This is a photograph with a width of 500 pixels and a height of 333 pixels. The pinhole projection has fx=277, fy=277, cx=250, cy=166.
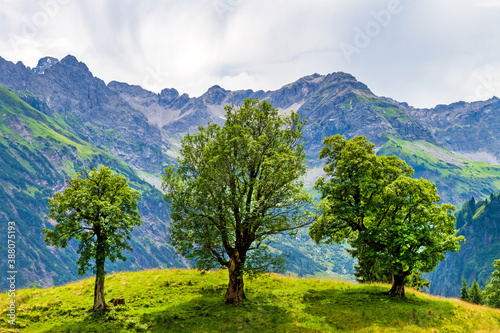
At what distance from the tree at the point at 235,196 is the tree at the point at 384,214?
4731 millimetres

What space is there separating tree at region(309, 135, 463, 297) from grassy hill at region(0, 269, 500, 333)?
4.32 meters

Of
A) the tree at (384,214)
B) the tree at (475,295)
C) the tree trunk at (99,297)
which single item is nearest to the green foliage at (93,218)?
the tree trunk at (99,297)

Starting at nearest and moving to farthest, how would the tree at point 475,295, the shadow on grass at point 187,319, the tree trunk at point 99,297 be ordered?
the shadow on grass at point 187,319
the tree trunk at point 99,297
the tree at point 475,295

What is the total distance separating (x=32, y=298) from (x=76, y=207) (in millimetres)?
11808

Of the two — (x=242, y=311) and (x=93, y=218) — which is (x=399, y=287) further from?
(x=93, y=218)

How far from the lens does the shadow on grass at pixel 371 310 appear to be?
22.4m

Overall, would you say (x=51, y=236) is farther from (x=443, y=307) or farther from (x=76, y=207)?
(x=443, y=307)

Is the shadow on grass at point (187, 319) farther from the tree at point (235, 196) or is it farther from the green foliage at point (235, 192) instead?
the green foliage at point (235, 192)

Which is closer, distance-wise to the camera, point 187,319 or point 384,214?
point 187,319

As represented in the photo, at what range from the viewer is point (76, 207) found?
2488 cm

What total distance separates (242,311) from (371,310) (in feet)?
38.4

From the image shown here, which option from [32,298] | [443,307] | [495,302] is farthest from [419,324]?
[495,302]

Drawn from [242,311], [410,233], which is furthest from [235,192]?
[410,233]

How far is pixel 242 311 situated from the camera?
25312mm
